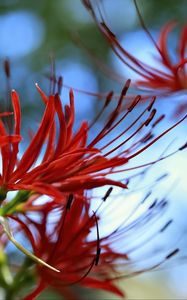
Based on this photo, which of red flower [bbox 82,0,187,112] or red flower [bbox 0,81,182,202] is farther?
red flower [bbox 82,0,187,112]

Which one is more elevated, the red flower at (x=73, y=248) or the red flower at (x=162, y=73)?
the red flower at (x=162, y=73)

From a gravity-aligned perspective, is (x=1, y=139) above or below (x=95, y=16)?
below

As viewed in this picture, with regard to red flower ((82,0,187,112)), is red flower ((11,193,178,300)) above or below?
below

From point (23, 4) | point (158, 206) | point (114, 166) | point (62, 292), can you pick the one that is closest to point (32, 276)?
point (62, 292)

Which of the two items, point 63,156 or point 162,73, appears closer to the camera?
point 63,156

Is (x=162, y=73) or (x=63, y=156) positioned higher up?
(x=162, y=73)

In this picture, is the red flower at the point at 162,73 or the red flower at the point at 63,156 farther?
the red flower at the point at 162,73

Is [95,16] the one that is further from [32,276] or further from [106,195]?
[32,276]

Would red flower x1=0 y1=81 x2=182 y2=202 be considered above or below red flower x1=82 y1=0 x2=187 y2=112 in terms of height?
below
